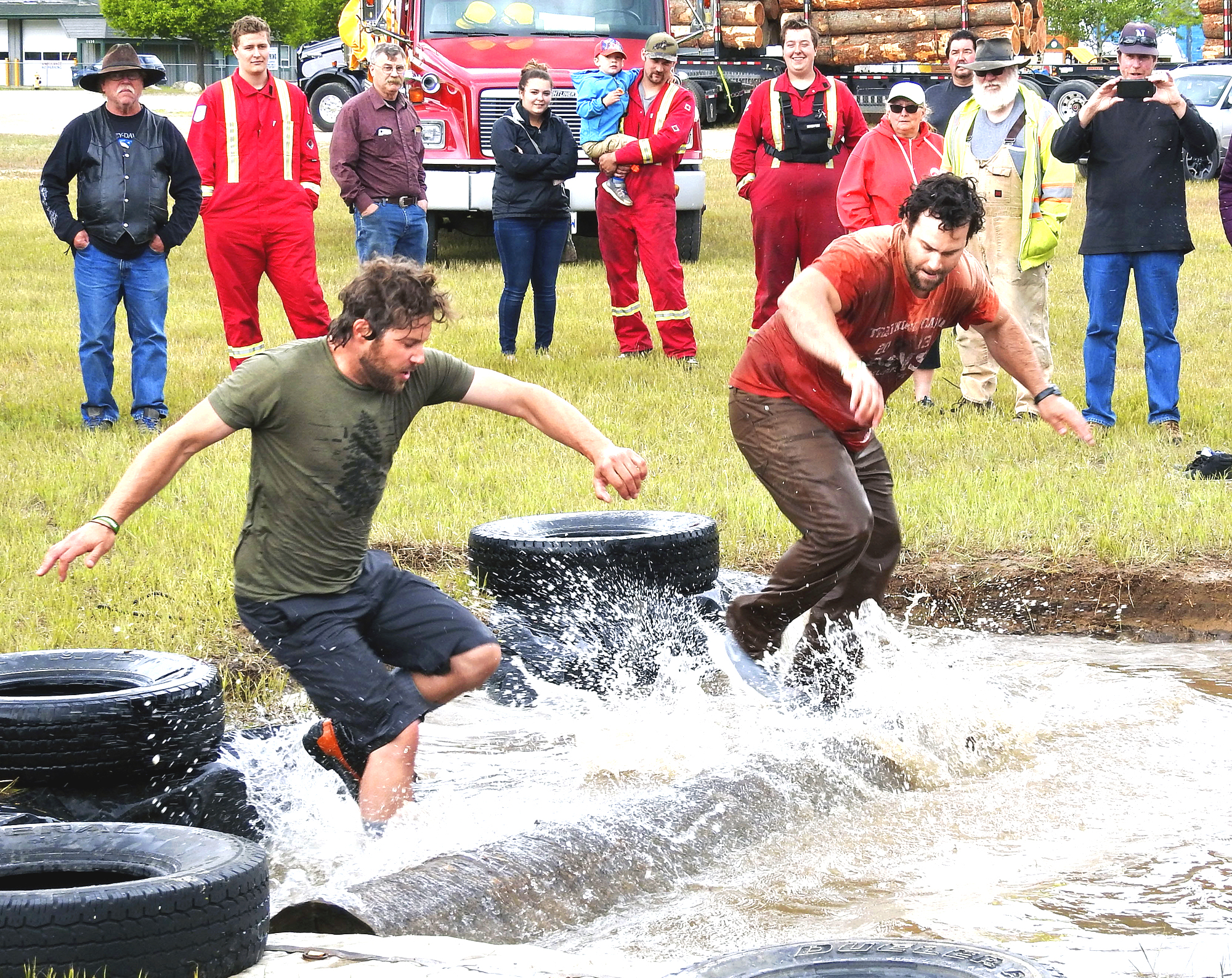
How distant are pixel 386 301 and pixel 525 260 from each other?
7.69 m

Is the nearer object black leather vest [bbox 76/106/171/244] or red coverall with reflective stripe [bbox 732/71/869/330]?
black leather vest [bbox 76/106/171/244]

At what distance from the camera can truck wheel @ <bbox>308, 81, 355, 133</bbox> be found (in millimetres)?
25312

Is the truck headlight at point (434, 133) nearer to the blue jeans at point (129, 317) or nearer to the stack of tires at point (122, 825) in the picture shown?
the blue jeans at point (129, 317)

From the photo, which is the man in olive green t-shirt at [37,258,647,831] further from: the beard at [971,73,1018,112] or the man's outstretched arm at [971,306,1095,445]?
the beard at [971,73,1018,112]

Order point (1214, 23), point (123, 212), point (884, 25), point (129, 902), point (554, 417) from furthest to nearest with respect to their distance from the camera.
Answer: point (1214, 23) → point (884, 25) → point (123, 212) → point (554, 417) → point (129, 902)

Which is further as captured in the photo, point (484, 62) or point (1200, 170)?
point (1200, 170)

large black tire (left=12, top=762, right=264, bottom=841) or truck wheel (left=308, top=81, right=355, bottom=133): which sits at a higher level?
truck wheel (left=308, top=81, right=355, bottom=133)

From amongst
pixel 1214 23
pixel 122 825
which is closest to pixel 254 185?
pixel 122 825

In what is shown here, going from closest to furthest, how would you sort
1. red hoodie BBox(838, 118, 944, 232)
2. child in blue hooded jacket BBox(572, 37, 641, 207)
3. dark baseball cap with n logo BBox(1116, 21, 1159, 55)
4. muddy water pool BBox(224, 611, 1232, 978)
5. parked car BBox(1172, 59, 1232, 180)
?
1. muddy water pool BBox(224, 611, 1232, 978)
2. dark baseball cap with n logo BBox(1116, 21, 1159, 55)
3. red hoodie BBox(838, 118, 944, 232)
4. child in blue hooded jacket BBox(572, 37, 641, 207)
5. parked car BBox(1172, 59, 1232, 180)

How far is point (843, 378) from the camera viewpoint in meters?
5.17

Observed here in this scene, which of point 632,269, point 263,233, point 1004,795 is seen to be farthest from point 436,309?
point 632,269

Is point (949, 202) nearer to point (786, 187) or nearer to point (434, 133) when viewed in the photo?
point (786, 187)

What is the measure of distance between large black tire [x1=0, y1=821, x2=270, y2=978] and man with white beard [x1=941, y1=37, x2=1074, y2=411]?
23.4 ft

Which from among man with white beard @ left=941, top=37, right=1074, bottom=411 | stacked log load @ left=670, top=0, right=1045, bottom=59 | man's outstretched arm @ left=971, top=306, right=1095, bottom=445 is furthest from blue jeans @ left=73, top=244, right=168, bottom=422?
stacked log load @ left=670, top=0, right=1045, bottom=59
